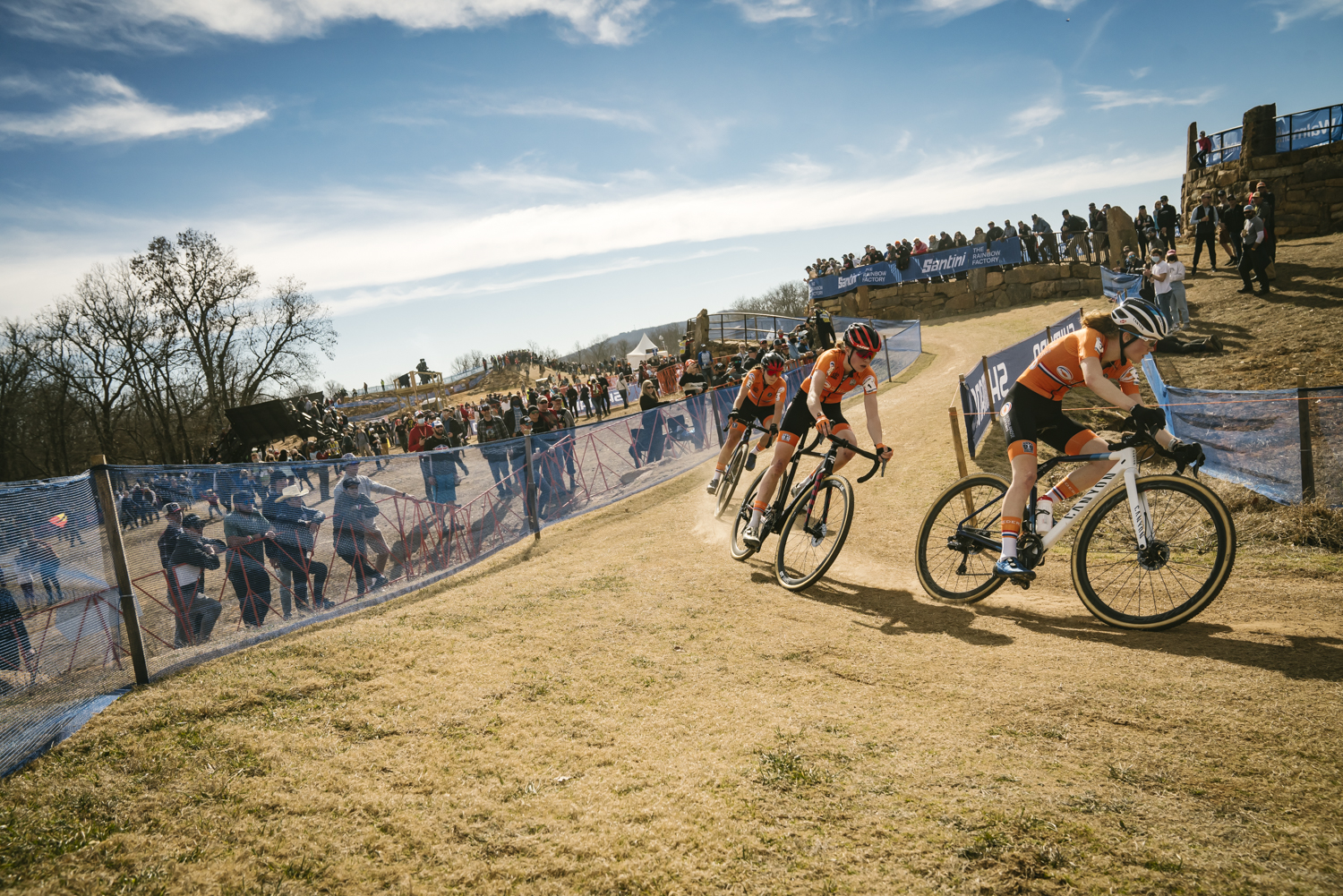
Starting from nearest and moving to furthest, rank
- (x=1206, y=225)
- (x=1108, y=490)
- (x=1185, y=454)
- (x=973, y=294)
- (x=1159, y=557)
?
(x=1185, y=454) < (x=1159, y=557) < (x=1108, y=490) < (x=1206, y=225) < (x=973, y=294)

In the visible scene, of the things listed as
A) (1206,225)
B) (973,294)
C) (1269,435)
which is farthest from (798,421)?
(973,294)

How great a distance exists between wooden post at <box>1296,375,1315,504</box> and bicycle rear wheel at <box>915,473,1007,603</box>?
4136 millimetres

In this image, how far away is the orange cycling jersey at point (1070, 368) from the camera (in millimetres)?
5035

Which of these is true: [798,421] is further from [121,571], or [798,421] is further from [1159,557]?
[121,571]

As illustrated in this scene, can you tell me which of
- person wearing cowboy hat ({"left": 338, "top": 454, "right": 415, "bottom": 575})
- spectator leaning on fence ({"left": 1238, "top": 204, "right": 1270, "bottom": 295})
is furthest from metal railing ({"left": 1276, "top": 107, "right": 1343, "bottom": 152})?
person wearing cowboy hat ({"left": 338, "top": 454, "right": 415, "bottom": 575})

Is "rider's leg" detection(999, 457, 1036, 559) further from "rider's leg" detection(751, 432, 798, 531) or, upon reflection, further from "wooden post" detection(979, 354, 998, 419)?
"wooden post" detection(979, 354, 998, 419)

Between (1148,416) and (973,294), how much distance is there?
29.7 metres

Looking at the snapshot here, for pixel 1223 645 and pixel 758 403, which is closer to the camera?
pixel 1223 645

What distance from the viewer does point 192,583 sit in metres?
5.77

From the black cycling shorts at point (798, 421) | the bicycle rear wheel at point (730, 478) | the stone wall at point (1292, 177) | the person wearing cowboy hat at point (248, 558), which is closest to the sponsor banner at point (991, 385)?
the bicycle rear wheel at point (730, 478)

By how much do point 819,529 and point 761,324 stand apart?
30437 mm

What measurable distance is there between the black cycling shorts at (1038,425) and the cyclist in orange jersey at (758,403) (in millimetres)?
4104

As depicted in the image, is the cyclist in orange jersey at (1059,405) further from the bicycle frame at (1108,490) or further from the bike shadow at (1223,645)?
the bike shadow at (1223,645)

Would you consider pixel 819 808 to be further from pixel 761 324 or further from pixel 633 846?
pixel 761 324
